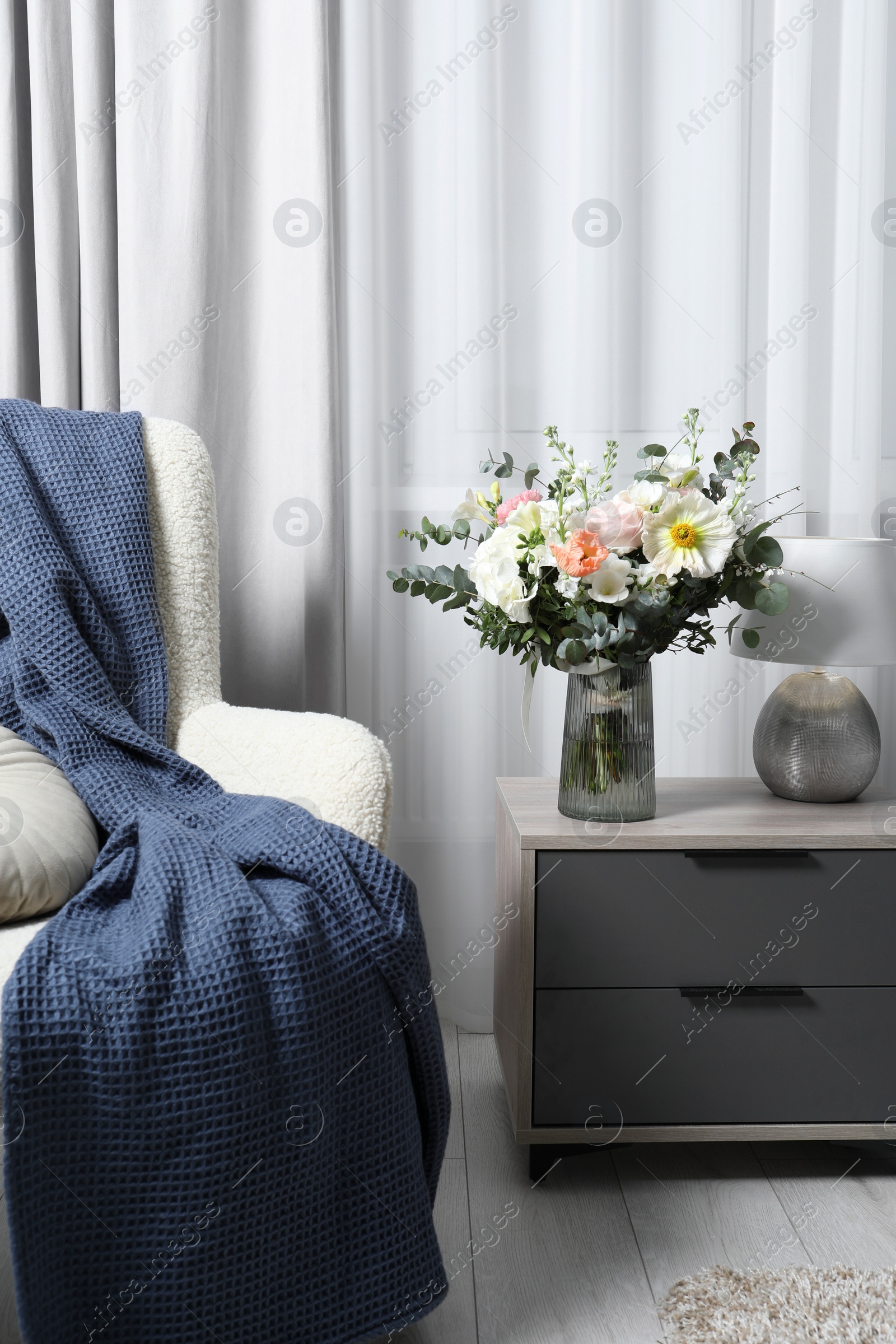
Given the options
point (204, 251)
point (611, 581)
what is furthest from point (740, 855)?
point (204, 251)

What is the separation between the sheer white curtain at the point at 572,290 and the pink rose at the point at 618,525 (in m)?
0.54

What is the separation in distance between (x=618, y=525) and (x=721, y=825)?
41 cm

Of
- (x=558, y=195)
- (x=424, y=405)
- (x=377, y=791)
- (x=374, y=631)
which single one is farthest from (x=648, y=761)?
(x=558, y=195)

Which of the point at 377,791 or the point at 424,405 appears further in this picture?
the point at 424,405

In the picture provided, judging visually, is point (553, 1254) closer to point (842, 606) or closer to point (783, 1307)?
point (783, 1307)

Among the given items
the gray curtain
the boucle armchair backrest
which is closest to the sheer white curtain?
the gray curtain

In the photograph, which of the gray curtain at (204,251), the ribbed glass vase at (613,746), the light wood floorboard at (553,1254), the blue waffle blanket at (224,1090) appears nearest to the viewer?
the blue waffle blanket at (224,1090)

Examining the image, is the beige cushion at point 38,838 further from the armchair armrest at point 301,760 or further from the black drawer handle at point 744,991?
the black drawer handle at point 744,991

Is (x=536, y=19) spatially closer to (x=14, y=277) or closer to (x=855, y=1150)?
(x=14, y=277)

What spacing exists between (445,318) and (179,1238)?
137 cm

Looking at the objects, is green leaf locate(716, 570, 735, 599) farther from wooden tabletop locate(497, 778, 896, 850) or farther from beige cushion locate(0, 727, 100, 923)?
beige cushion locate(0, 727, 100, 923)

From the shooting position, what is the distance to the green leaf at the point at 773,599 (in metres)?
1.24

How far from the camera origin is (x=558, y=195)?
1661 mm

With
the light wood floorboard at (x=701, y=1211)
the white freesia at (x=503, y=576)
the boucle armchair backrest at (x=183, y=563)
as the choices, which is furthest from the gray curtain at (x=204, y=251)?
the light wood floorboard at (x=701, y=1211)
